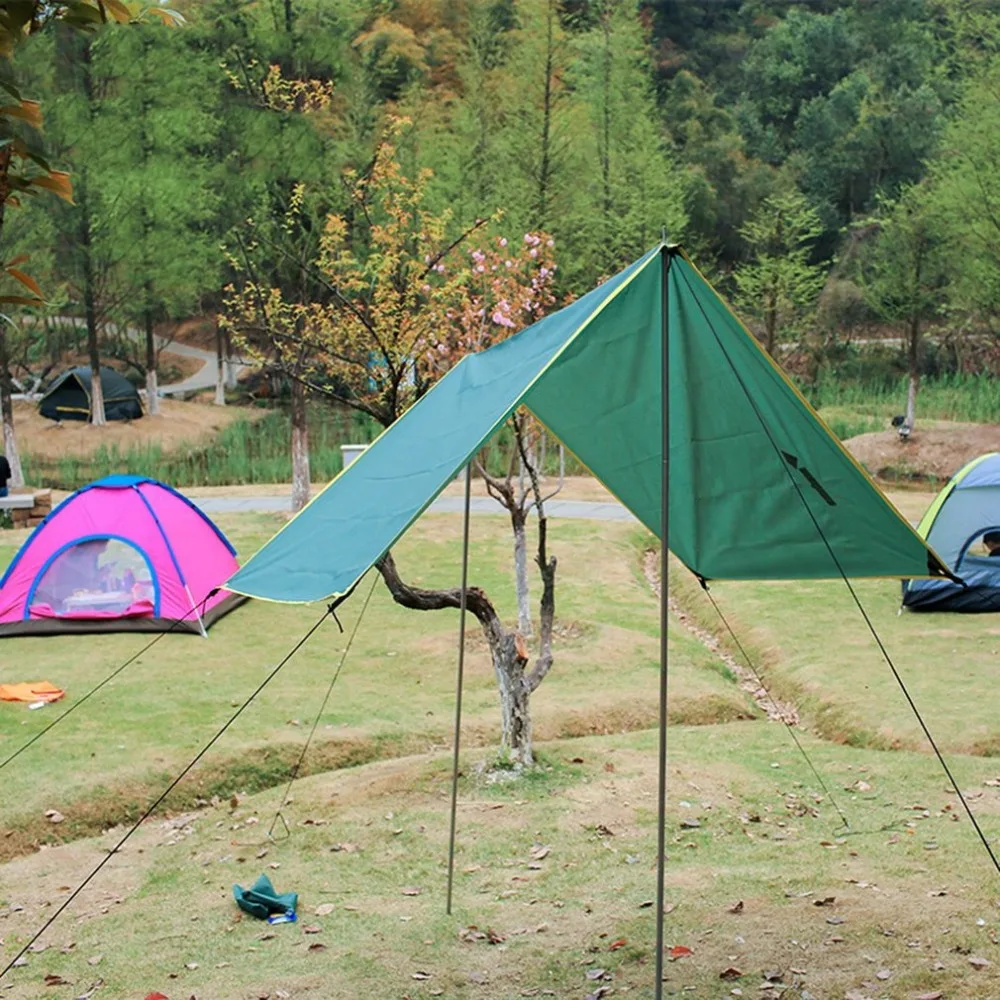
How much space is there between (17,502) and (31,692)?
336 inches

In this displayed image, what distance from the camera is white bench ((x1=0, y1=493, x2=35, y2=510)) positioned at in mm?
18016

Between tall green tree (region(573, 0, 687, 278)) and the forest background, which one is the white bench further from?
tall green tree (region(573, 0, 687, 278))

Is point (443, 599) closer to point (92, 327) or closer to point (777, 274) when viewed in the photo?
point (777, 274)

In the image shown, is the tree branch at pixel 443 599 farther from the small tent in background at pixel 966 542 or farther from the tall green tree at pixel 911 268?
the tall green tree at pixel 911 268

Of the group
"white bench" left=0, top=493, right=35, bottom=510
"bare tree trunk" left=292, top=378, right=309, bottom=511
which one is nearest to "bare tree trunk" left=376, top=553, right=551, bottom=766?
"bare tree trunk" left=292, top=378, right=309, bottom=511

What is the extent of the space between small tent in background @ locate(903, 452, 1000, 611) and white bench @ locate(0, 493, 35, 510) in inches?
487

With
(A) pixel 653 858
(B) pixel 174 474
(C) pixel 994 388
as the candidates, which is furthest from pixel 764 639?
(C) pixel 994 388

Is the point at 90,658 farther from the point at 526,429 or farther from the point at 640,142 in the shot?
the point at 640,142

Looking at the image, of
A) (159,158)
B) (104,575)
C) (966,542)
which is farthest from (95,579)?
(159,158)

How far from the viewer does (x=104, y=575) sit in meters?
12.5

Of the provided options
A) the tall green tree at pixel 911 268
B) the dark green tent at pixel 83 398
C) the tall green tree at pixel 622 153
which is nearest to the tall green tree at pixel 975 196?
the tall green tree at pixel 911 268

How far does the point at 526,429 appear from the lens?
1163 centimetres

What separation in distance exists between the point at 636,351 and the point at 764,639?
24.5ft

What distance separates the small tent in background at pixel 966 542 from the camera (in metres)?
12.7
